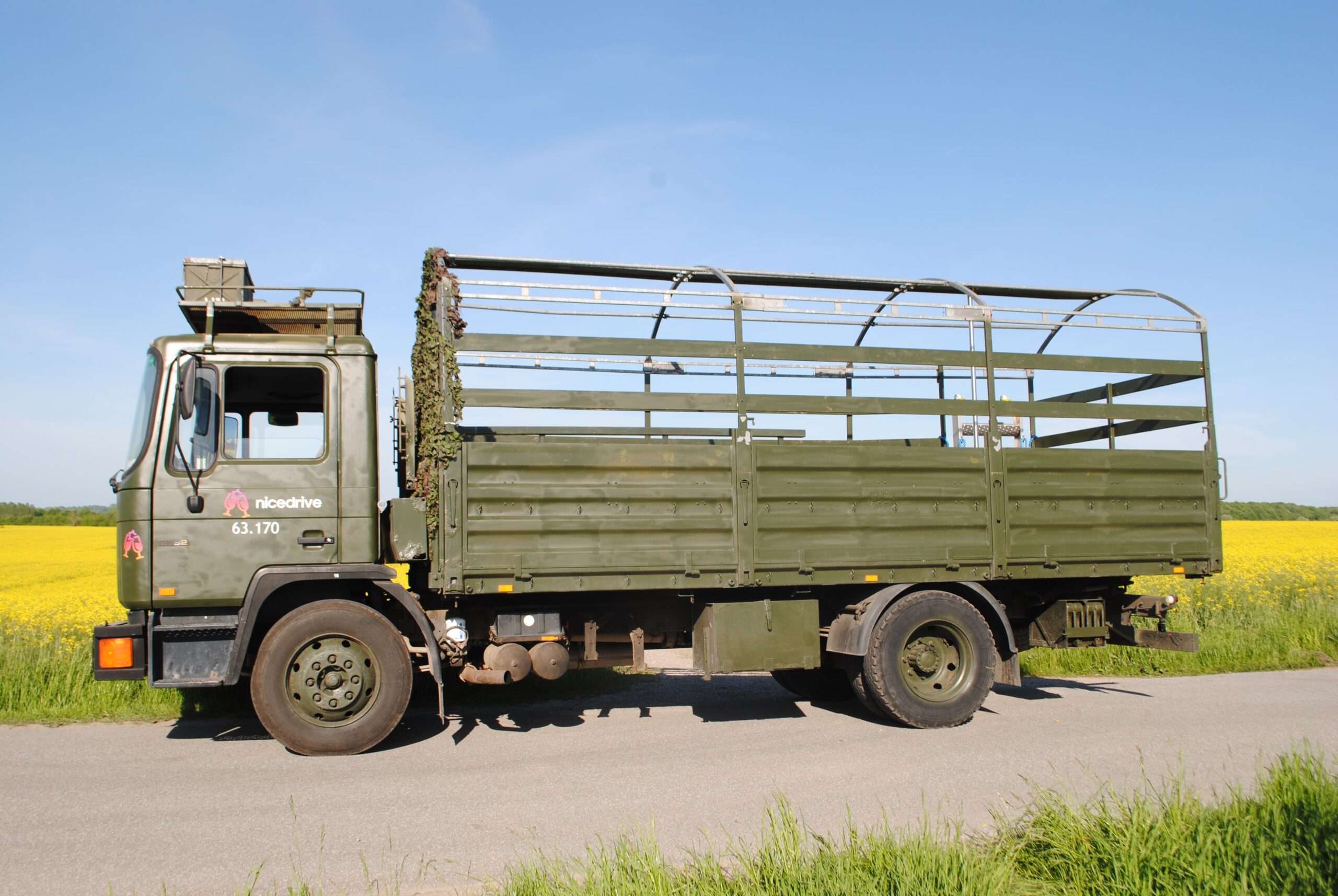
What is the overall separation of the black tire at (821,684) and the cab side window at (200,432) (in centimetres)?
495

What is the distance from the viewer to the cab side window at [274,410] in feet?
20.5

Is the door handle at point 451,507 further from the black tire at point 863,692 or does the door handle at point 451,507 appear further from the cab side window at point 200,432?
the black tire at point 863,692

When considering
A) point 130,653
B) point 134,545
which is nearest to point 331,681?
point 130,653

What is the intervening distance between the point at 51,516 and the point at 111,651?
43.3 m

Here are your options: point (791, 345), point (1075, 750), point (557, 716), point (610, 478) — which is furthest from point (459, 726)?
point (1075, 750)

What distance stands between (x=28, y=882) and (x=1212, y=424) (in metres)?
8.70

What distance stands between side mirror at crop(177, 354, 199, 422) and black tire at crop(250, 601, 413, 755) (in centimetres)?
111

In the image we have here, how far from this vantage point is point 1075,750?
5.97 m

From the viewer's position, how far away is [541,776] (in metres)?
5.50

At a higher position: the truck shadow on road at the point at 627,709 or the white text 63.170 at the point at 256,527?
the white text 63.170 at the point at 256,527

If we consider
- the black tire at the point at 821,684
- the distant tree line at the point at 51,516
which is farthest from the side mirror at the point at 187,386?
the distant tree line at the point at 51,516

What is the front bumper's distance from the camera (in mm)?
5844

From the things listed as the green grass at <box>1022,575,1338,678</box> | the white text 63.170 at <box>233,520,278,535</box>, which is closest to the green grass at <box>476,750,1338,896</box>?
the white text 63.170 at <box>233,520,278,535</box>

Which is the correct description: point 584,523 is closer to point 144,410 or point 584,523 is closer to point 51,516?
point 144,410
